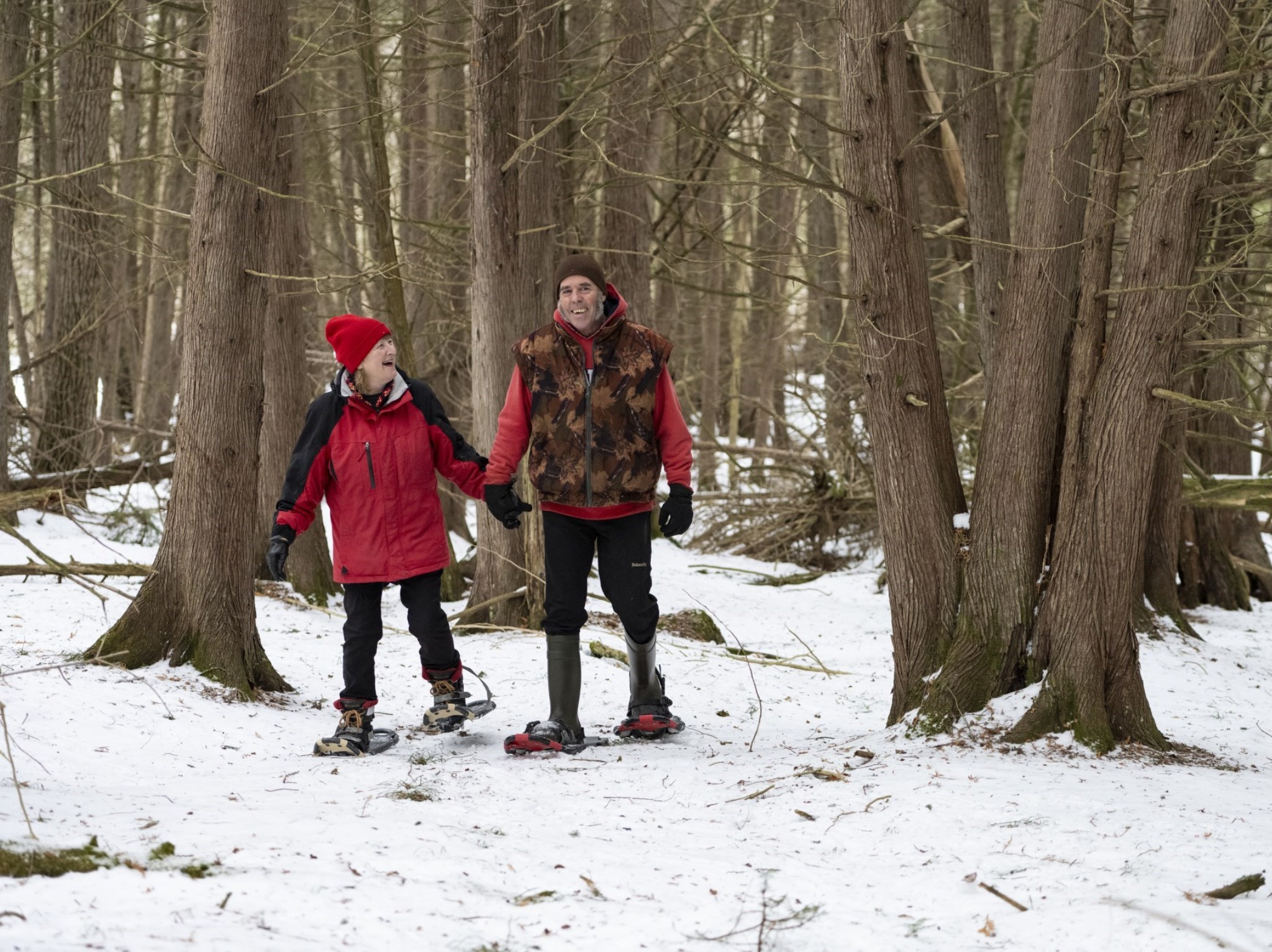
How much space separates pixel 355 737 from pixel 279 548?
815mm

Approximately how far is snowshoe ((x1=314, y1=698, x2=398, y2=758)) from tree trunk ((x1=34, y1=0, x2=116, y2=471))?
6.80 metres

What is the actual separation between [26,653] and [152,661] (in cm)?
63

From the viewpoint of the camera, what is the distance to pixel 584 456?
4707 mm

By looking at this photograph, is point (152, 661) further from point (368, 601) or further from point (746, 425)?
point (746, 425)

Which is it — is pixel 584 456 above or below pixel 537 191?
below

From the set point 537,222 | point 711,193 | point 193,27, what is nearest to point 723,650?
point 537,222

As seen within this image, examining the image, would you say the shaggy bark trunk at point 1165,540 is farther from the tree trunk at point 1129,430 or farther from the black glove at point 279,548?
the black glove at point 279,548

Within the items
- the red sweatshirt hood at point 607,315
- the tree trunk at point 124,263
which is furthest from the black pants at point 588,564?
the tree trunk at point 124,263

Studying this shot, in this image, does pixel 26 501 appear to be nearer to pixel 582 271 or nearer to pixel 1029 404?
pixel 582 271

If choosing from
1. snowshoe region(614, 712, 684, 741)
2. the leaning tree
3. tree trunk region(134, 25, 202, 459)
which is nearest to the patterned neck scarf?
snowshoe region(614, 712, 684, 741)

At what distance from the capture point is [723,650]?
7.74m

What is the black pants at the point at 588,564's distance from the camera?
4.84 m

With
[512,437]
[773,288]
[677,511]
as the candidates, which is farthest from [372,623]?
[773,288]

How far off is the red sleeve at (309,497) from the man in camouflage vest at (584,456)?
672mm
